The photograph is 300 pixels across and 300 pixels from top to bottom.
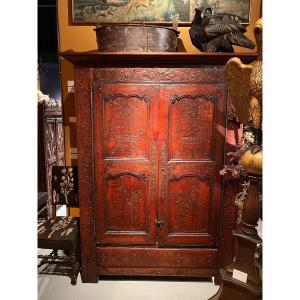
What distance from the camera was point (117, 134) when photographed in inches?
84.7

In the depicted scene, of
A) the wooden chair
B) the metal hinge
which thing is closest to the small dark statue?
the metal hinge

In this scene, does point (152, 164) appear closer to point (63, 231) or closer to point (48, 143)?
point (63, 231)

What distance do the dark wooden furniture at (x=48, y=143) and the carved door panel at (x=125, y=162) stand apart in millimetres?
1316

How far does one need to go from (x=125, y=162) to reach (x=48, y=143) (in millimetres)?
2146

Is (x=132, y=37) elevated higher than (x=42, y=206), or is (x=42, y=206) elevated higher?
(x=132, y=37)

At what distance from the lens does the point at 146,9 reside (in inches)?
103

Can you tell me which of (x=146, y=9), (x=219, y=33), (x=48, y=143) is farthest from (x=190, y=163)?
(x=48, y=143)

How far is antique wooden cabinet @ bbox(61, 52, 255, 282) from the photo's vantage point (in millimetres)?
2078

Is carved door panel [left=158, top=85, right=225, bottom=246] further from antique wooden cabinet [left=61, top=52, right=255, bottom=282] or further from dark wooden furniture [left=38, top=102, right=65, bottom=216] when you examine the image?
dark wooden furniture [left=38, top=102, right=65, bottom=216]
